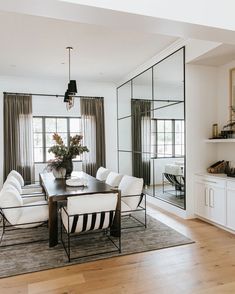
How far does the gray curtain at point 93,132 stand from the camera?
7.11 metres

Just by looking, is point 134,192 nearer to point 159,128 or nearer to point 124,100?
point 159,128

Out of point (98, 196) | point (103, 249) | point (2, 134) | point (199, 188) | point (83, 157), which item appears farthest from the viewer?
point (83, 157)

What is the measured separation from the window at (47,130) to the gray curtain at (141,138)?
Result: 1690mm

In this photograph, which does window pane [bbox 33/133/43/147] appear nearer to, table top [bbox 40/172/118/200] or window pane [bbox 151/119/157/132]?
table top [bbox 40/172/118/200]

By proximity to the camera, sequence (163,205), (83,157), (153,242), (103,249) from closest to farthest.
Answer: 1. (103,249)
2. (153,242)
3. (163,205)
4. (83,157)

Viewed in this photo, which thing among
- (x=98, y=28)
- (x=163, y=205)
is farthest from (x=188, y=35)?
(x=163, y=205)

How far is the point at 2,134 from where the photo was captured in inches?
255

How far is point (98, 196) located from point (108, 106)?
4.76 m

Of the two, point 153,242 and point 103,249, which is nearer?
point 103,249

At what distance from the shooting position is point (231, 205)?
3.72 metres

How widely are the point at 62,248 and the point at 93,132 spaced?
4269 millimetres

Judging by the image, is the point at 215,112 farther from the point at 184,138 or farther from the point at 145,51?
the point at 145,51

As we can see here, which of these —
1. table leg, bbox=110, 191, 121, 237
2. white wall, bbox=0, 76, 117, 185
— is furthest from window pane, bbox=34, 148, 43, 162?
table leg, bbox=110, 191, 121, 237

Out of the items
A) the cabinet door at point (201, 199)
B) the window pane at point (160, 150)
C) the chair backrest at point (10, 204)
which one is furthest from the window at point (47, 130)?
the cabinet door at point (201, 199)
